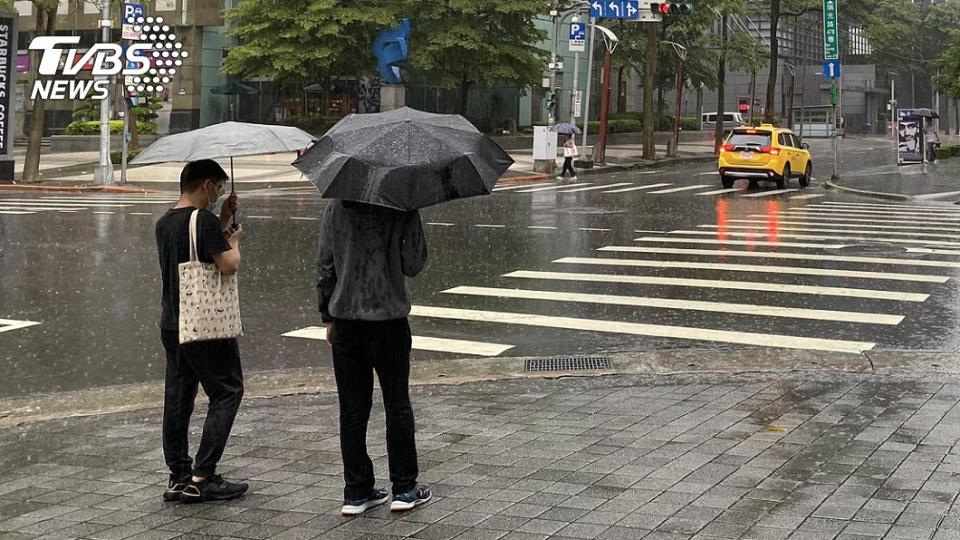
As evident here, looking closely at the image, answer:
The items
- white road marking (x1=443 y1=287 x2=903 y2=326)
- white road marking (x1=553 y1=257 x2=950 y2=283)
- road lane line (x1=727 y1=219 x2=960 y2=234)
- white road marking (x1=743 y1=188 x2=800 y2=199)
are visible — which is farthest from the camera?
white road marking (x1=743 y1=188 x2=800 y2=199)

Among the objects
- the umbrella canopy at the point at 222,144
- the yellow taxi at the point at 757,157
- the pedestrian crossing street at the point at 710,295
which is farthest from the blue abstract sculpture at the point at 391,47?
the umbrella canopy at the point at 222,144

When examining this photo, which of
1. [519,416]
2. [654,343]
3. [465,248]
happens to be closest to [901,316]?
[654,343]

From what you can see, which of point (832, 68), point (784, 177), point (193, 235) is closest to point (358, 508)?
point (193, 235)

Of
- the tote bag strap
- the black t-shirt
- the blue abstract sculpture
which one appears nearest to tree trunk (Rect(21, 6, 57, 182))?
the blue abstract sculpture

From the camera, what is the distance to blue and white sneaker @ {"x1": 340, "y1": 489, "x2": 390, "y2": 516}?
5664 mm

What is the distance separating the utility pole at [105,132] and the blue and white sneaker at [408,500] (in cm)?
2899

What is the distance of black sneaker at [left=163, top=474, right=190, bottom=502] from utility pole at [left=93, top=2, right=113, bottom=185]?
28.3 metres

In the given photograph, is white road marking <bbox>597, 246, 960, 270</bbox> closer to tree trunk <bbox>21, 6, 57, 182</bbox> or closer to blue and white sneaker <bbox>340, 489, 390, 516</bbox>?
blue and white sneaker <bbox>340, 489, 390, 516</bbox>

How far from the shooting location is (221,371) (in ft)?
20.2

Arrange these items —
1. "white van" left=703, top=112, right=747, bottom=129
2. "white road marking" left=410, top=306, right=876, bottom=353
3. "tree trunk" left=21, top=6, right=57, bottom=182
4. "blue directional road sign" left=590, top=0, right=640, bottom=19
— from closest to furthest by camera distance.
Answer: "white road marking" left=410, top=306, right=876, bottom=353 < "tree trunk" left=21, top=6, right=57, bottom=182 < "blue directional road sign" left=590, top=0, right=640, bottom=19 < "white van" left=703, top=112, right=747, bottom=129

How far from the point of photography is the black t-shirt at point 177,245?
6004 millimetres

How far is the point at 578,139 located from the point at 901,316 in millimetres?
45466

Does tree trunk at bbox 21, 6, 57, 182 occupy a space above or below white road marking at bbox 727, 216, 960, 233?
above

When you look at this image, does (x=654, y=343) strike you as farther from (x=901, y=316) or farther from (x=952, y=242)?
(x=952, y=242)
